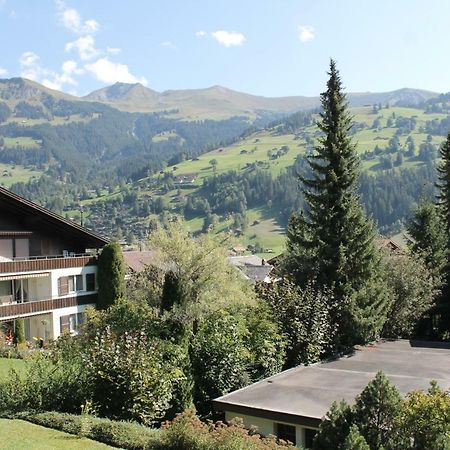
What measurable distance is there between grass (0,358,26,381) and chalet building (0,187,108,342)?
503 inches

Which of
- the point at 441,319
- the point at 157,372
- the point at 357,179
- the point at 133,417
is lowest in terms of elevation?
the point at 441,319

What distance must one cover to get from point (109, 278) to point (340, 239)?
1786 cm

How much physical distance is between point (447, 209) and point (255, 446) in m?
33.1

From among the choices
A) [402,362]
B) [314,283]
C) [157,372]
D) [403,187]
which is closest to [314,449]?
[157,372]

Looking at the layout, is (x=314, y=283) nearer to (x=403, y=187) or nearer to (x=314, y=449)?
(x=314, y=449)

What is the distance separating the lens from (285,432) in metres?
15.7

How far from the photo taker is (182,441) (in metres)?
11.6

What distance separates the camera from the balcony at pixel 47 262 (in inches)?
1407

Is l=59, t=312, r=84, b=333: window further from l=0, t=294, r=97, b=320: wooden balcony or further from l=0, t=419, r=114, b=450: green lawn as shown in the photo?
l=0, t=419, r=114, b=450: green lawn

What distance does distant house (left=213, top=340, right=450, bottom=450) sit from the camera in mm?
15531

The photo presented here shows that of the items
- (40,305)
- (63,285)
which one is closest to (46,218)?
(63,285)

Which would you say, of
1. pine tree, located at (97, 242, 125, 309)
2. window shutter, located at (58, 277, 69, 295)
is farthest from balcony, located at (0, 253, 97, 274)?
pine tree, located at (97, 242, 125, 309)

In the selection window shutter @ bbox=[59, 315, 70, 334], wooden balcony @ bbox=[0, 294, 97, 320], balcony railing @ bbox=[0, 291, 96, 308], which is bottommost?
window shutter @ bbox=[59, 315, 70, 334]

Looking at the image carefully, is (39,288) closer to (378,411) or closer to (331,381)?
(331,381)
